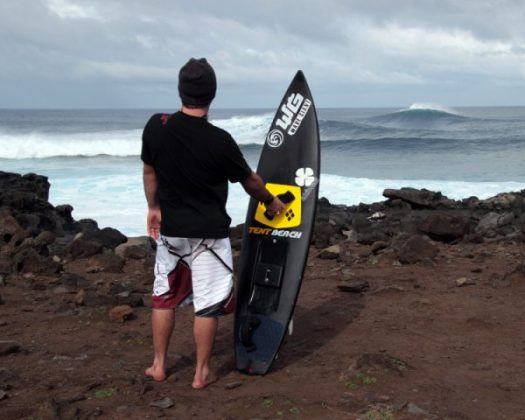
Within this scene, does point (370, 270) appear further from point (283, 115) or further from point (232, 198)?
point (232, 198)

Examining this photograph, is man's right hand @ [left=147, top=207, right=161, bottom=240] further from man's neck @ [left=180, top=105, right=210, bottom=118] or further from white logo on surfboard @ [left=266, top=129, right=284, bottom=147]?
white logo on surfboard @ [left=266, top=129, right=284, bottom=147]

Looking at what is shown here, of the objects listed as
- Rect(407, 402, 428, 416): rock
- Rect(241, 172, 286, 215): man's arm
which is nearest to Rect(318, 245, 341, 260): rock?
Rect(241, 172, 286, 215): man's arm

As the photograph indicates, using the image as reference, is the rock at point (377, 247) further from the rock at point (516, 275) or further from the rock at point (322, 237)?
the rock at point (516, 275)

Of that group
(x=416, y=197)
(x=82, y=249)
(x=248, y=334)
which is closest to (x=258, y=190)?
(x=248, y=334)

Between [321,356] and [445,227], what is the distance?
4166mm

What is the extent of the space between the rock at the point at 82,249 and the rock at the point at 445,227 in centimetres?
374

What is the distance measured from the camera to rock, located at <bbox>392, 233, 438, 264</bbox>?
680 centimetres

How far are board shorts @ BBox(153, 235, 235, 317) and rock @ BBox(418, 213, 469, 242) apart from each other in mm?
4814

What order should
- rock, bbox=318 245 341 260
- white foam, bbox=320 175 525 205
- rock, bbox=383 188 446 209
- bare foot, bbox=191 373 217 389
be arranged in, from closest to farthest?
bare foot, bbox=191 373 217 389 < rock, bbox=318 245 341 260 < rock, bbox=383 188 446 209 < white foam, bbox=320 175 525 205

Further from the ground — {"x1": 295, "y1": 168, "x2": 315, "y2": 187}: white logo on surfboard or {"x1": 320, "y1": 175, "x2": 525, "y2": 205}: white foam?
{"x1": 295, "y1": 168, "x2": 315, "y2": 187}: white logo on surfboard


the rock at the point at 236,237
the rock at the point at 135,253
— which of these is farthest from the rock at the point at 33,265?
the rock at the point at 236,237

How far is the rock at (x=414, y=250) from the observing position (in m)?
6.80

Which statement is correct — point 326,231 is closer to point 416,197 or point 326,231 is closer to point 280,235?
point 280,235

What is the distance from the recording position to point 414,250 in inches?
269
